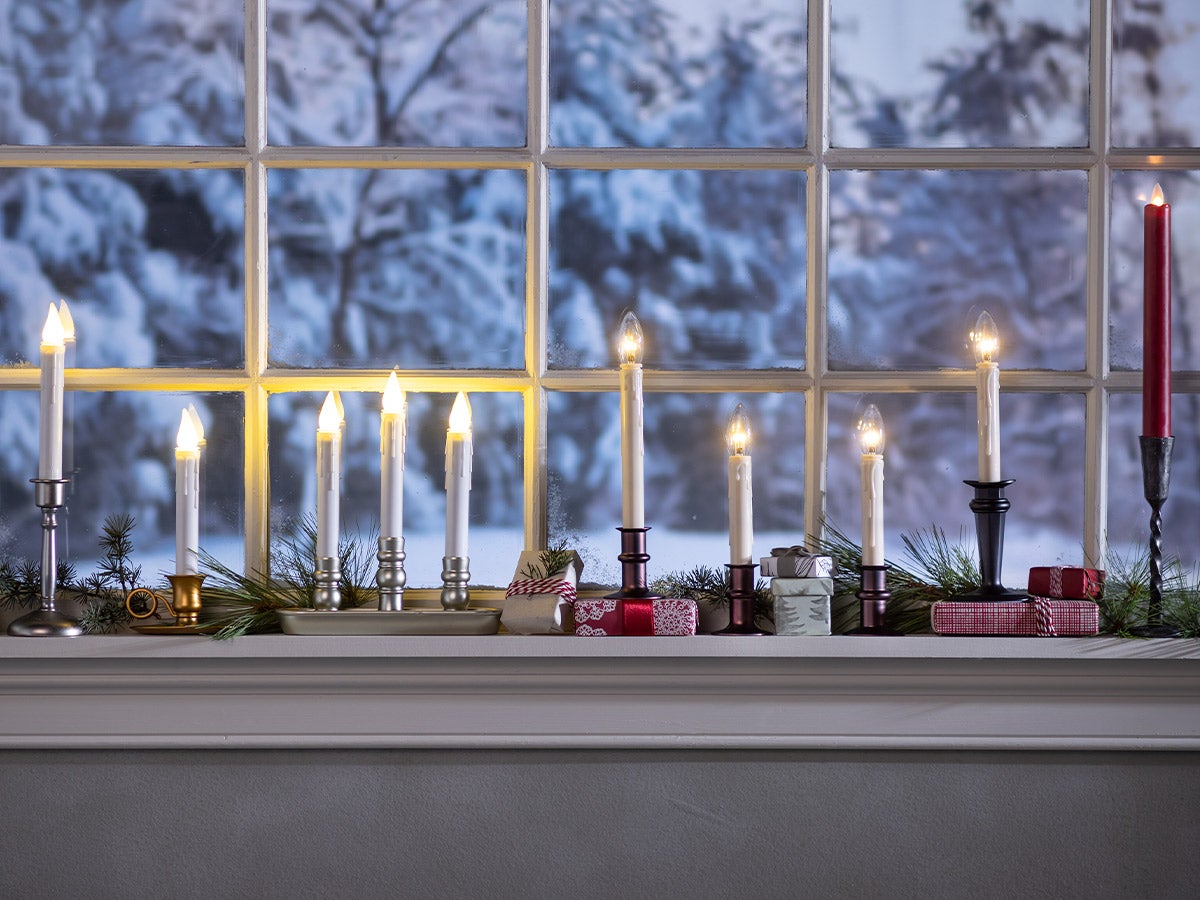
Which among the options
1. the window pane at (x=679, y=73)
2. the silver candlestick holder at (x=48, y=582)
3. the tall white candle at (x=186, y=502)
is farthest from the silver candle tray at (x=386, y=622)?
the window pane at (x=679, y=73)

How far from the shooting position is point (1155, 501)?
1003mm

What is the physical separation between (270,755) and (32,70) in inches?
31.5

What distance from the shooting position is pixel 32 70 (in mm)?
1148

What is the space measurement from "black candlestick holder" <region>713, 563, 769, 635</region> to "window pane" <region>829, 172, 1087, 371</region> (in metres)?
0.29

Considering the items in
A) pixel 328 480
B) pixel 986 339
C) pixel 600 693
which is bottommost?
pixel 600 693

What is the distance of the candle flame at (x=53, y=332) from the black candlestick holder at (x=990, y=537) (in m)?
0.93

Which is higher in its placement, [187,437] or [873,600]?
[187,437]

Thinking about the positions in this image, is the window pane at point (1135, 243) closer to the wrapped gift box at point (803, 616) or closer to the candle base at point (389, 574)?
the wrapped gift box at point (803, 616)

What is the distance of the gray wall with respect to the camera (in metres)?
1.03

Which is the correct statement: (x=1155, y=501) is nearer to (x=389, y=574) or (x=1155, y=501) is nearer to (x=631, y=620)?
(x=631, y=620)

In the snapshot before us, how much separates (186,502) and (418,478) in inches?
9.6

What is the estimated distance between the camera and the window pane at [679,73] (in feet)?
3.83

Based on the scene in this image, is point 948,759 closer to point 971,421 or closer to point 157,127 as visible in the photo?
point 971,421

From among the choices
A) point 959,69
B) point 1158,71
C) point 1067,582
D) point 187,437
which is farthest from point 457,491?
point 1158,71
